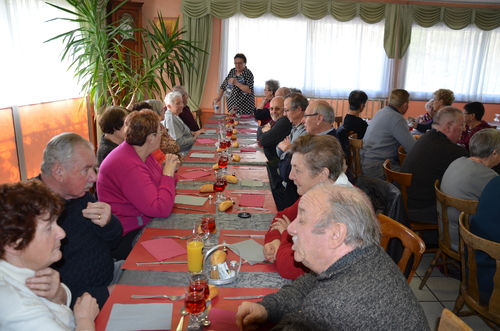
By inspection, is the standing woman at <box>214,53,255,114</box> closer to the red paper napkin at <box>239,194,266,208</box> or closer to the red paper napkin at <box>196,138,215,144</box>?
the red paper napkin at <box>196,138,215,144</box>

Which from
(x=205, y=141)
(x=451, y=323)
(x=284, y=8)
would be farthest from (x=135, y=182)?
(x=284, y=8)

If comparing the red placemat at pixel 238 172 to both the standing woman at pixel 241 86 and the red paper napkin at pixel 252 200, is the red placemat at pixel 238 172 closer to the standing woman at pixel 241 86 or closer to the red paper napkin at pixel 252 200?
the red paper napkin at pixel 252 200

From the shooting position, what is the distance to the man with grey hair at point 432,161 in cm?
304

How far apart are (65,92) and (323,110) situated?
4178 mm

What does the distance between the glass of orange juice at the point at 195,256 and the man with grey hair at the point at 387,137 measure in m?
3.06

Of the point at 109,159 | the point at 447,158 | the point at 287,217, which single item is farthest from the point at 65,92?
the point at 447,158

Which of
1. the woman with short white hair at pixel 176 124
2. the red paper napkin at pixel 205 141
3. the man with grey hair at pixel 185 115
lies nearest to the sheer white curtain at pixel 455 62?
the man with grey hair at pixel 185 115

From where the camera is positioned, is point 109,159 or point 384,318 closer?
point 384,318

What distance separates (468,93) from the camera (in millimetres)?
8062

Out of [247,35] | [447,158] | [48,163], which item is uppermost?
[247,35]

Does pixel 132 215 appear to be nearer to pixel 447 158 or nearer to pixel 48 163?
pixel 48 163

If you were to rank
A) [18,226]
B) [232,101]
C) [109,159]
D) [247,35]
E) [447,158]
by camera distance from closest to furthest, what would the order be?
[18,226] → [109,159] → [447,158] → [232,101] → [247,35]

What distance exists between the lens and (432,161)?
121 inches

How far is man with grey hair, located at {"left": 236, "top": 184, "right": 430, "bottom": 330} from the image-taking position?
94cm
